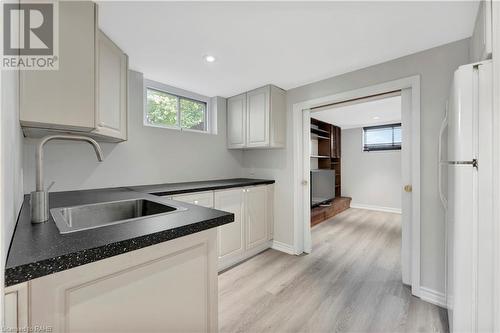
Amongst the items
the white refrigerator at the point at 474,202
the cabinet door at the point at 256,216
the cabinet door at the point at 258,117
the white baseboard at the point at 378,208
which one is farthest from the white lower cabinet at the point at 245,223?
the white baseboard at the point at 378,208

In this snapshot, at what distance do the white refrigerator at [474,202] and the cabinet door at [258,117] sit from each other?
185 cm

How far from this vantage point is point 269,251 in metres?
2.90

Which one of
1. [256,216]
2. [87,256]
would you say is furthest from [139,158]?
[87,256]

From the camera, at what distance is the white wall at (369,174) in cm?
500

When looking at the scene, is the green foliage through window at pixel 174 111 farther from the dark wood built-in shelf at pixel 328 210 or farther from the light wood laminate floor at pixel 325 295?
the dark wood built-in shelf at pixel 328 210

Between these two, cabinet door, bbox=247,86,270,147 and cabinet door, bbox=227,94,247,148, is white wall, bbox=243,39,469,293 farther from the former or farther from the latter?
cabinet door, bbox=227,94,247,148

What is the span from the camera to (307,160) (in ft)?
9.42

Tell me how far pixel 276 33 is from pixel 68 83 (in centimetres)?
143

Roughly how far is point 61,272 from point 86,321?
19 centimetres

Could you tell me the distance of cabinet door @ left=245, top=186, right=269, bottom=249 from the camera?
8.80ft

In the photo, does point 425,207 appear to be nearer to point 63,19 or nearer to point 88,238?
point 88,238

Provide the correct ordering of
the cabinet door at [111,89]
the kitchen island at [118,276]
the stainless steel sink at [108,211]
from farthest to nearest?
1. the cabinet door at [111,89]
2. the stainless steel sink at [108,211]
3. the kitchen island at [118,276]

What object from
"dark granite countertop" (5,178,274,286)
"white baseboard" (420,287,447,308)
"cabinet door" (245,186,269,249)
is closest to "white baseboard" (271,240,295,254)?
"cabinet door" (245,186,269,249)

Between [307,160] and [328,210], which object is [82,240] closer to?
[307,160]
